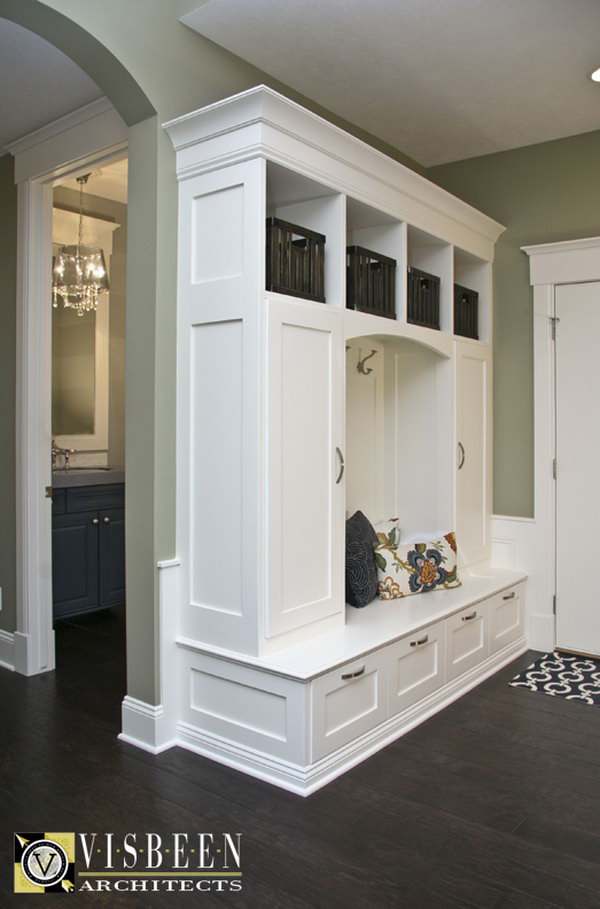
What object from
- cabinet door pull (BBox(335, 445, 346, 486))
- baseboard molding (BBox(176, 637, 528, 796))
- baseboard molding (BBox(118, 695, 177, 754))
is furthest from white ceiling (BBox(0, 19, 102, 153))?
baseboard molding (BBox(176, 637, 528, 796))

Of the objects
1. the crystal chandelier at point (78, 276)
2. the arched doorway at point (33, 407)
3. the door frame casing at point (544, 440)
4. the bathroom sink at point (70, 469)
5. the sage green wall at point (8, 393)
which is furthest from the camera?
the bathroom sink at point (70, 469)

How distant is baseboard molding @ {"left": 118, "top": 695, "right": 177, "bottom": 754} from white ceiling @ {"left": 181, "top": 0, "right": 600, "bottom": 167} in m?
2.64

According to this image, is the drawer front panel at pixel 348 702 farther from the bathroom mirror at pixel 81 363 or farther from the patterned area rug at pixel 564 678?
the bathroom mirror at pixel 81 363

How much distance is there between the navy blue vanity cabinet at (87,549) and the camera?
14.5 feet

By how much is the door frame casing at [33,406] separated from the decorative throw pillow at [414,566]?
5.49 feet

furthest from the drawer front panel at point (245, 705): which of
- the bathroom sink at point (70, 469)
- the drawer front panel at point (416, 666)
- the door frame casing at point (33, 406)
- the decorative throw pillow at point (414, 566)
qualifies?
the bathroom sink at point (70, 469)

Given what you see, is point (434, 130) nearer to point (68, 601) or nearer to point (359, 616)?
point (359, 616)

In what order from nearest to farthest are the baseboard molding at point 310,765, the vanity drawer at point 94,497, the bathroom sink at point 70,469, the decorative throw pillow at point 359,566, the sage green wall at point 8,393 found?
1. the baseboard molding at point 310,765
2. the decorative throw pillow at point 359,566
3. the sage green wall at point 8,393
4. the vanity drawer at point 94,497
5. the bathroom sink at point 70,469

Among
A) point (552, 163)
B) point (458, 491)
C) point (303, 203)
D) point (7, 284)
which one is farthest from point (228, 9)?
point (458, 491)

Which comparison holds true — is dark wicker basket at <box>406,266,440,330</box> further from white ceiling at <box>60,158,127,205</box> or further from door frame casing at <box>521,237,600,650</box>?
white ceiling at <box>60,158,127,205</box>

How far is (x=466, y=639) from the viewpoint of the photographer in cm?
345

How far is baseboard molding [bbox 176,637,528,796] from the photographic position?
2.48 m

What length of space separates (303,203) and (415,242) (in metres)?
0.94

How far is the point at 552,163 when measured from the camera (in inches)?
158
